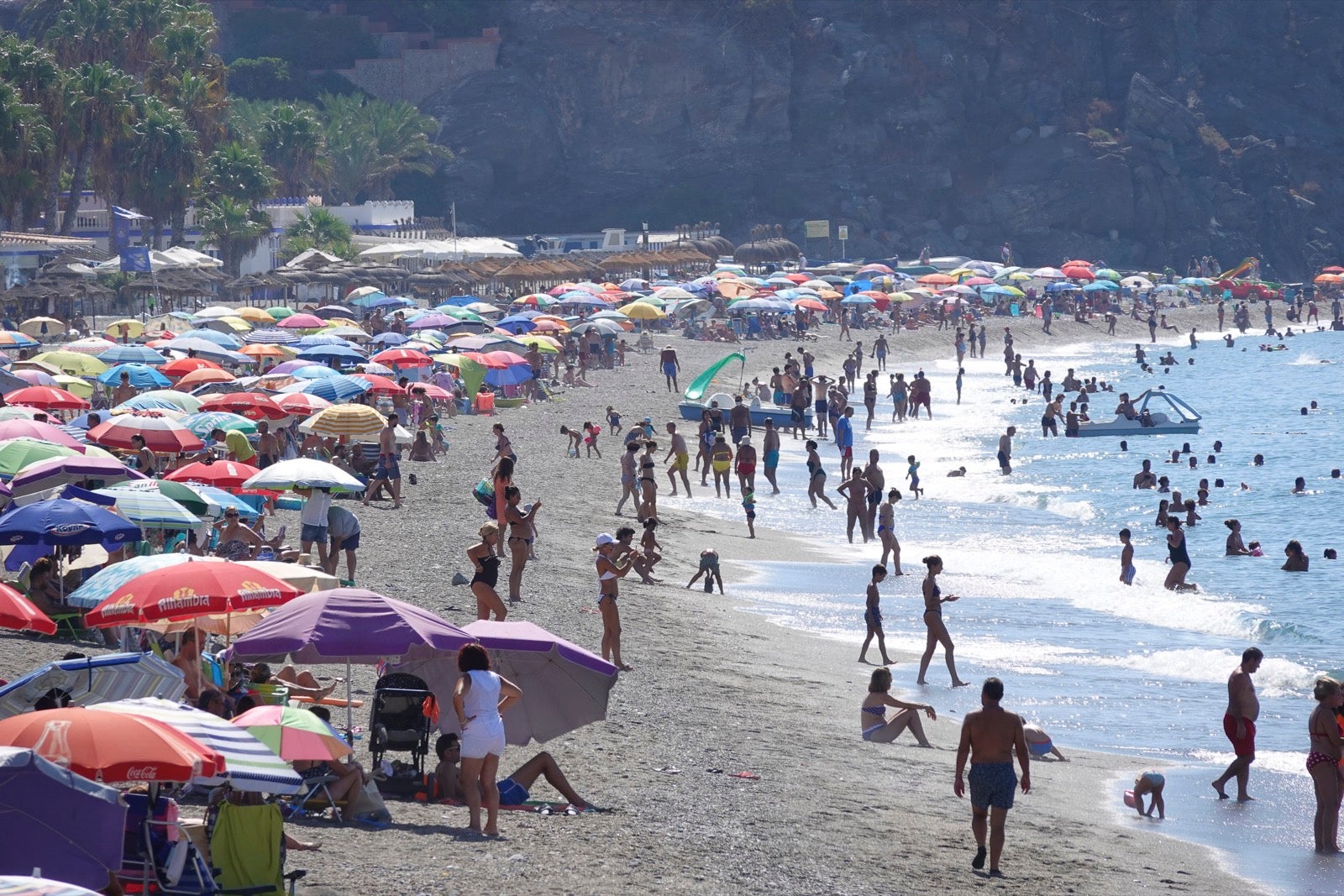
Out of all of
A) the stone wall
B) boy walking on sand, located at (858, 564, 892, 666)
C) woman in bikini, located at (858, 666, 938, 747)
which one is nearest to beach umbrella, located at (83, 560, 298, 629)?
woman in bikini, located at (858, 666, 938, 747)

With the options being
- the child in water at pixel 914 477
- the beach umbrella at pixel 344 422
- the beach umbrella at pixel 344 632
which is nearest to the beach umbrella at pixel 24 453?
the beach umbrella at pixel 344 422

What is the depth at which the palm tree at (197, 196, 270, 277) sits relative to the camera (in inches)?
2015

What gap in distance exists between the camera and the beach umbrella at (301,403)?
20.3 meters

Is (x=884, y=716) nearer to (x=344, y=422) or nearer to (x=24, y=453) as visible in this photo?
(x=24, y=453)

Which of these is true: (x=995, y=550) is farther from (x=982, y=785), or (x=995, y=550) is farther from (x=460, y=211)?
(x=460, y=211)

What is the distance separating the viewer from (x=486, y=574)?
41.3 feet

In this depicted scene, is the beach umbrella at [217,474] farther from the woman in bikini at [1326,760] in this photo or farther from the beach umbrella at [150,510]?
the woman in bikini at [1326,760]

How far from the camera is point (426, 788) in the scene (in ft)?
30.2

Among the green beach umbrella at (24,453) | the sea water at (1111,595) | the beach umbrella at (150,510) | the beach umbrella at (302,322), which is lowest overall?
the sea water at (1111,595)

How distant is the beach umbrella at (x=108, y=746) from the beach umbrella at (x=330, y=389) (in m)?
14.9

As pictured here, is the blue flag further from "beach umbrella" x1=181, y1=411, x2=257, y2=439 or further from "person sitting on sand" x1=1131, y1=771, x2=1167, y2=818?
"person sitting on sand" x1=1131, y1=771, x2=1167, y2=818

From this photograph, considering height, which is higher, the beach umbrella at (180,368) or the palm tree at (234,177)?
the palm tree at (234,177)

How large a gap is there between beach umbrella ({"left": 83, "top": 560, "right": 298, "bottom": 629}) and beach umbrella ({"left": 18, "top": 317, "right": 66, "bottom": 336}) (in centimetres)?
2761

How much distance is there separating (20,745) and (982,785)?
4986 mm
